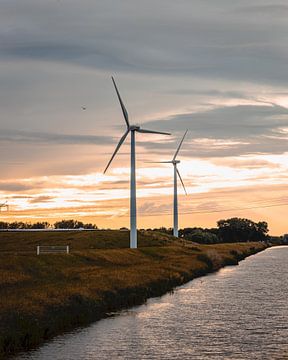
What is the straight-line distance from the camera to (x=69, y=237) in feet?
470

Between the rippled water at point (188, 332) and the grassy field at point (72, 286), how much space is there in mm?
1543

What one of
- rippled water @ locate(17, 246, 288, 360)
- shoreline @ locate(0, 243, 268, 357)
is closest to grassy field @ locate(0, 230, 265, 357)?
shoreline @ locate(0, 243, 268, 357)

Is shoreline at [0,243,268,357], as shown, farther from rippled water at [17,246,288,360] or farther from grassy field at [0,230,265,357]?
rippled water at [17,246,288,360]

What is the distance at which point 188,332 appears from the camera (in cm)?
4325

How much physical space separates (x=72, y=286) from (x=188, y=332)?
16.5m

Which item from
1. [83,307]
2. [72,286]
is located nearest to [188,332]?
[83,307]

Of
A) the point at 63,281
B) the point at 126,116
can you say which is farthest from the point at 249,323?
the point at 126,116

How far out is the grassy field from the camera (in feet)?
134

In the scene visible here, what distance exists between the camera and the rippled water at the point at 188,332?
3656 centimetres

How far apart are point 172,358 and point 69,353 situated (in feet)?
18.9

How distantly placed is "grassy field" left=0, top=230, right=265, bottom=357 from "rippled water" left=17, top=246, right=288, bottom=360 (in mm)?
1543

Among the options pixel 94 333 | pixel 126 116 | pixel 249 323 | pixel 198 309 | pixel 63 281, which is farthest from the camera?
pixel 126 116

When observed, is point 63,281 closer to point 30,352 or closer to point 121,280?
point 121,280

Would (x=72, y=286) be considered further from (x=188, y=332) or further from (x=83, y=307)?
(x=188, y=332)
